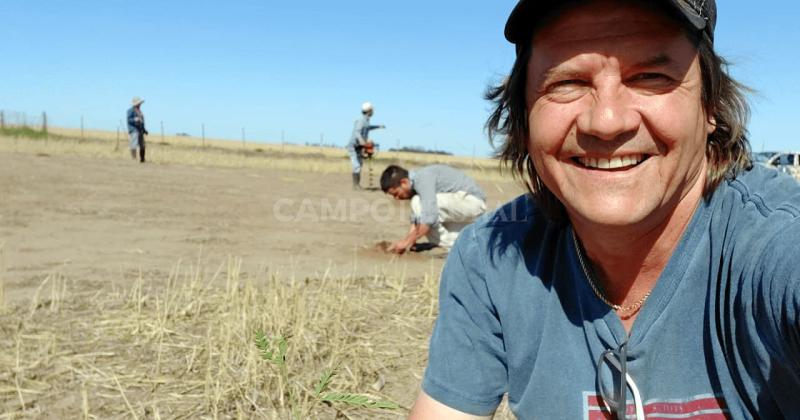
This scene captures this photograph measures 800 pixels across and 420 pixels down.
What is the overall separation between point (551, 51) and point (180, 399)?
6.76ft

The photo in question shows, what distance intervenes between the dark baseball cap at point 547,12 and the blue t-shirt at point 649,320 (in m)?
0.36

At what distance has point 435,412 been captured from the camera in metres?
1.72

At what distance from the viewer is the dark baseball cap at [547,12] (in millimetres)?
1329

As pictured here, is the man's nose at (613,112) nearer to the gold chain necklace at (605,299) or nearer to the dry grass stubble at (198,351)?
the gold chain necklace at (605,299)

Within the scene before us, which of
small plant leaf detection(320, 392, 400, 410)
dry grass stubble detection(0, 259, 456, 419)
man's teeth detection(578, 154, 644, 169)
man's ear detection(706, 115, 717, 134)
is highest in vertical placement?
man's ear detection(706, 115, 717, 134)

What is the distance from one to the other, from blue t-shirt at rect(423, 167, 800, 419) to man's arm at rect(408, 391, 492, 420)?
0.02m

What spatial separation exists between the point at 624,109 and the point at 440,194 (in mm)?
5856

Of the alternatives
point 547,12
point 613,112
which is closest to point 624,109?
point 613,112

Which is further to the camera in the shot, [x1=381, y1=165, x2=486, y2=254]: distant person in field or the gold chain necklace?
[x1=381, y1=165, x2=486, y2=254]: distant person in field

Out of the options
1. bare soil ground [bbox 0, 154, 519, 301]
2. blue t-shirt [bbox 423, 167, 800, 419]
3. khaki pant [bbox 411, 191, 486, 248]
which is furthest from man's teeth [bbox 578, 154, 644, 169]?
khaki pant [bbox 411, 191, 486, 248]

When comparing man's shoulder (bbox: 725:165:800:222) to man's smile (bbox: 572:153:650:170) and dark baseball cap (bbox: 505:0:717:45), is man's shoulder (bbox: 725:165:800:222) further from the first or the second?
dark baseball cap (bbox: 505:0:717:45)

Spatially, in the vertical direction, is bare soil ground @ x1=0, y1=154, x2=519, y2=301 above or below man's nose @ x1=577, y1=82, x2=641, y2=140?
below

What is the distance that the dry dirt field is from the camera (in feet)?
8.97

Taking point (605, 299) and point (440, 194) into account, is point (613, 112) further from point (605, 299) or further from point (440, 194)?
point (440, 194)
